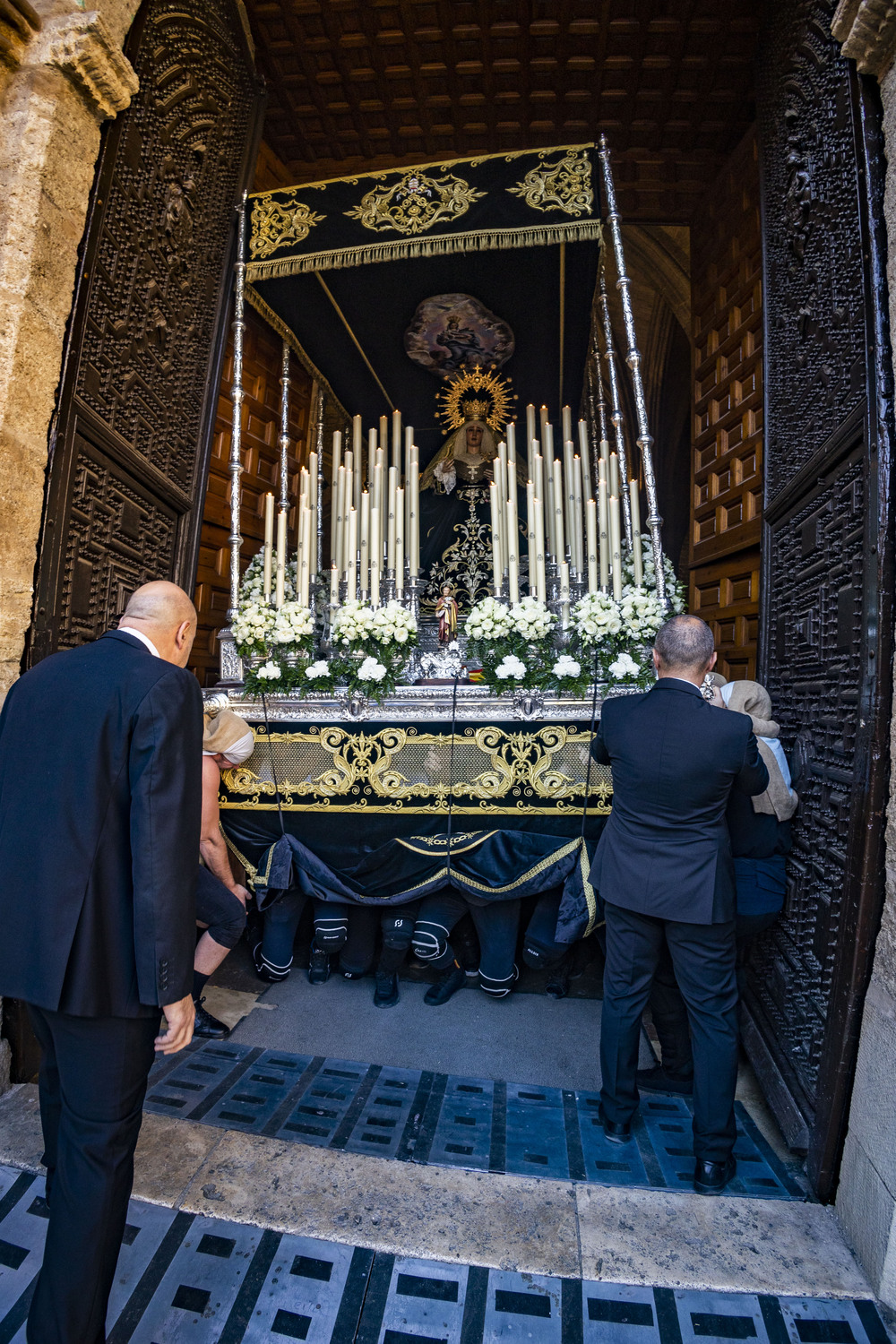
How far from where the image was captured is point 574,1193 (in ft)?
6.66

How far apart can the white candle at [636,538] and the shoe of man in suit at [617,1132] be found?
249cm

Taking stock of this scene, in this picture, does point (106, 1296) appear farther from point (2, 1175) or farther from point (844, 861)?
point (844, 861)

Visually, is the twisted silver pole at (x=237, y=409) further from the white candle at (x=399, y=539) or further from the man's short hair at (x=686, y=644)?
the man's short hair at (x=686, y=644)

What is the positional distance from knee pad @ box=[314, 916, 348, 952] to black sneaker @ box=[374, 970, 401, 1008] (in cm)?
26

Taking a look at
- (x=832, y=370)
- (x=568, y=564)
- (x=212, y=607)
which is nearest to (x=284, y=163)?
(x=212, y=607)

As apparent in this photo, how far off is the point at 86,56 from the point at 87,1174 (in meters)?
3.88

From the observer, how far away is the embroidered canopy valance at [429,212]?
3941mm

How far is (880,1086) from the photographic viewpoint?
1.80 metres

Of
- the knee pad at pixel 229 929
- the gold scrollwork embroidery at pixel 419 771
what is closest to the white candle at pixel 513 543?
the gold scrollwork embroidery at pixel 419 771

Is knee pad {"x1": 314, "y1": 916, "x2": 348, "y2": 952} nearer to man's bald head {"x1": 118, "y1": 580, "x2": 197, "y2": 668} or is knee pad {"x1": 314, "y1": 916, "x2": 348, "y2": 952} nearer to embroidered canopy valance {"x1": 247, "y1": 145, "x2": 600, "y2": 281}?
man's bald head {"x1": 118, "y1": 580, "x2": 197, "y2": 668}

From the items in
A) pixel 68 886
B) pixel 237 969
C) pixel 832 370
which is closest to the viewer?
pixel 68 886

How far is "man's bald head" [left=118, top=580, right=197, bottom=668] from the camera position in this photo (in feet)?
5.59

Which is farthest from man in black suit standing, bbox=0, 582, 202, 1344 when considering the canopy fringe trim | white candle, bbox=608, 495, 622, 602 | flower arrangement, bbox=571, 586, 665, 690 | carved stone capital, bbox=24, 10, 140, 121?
the canopy fringe trim

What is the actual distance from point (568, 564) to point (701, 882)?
2437mm
